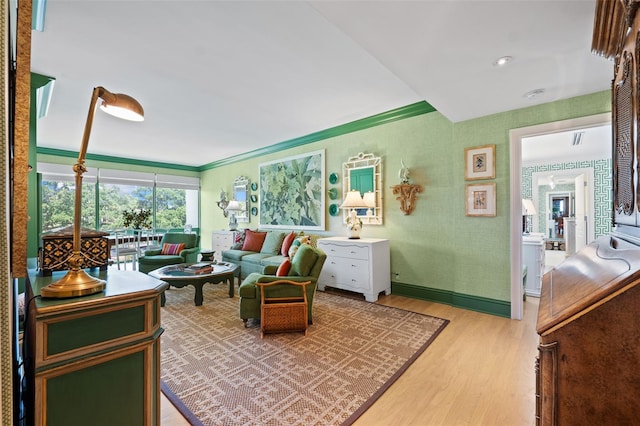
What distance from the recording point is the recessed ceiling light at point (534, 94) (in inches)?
112

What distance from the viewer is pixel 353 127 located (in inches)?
187

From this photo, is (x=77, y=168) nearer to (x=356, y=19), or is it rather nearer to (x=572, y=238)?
(x=356, y=19)

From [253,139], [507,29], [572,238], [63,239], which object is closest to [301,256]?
[63,239]

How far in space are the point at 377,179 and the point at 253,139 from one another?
276cm

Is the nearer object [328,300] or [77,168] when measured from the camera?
[77,168]

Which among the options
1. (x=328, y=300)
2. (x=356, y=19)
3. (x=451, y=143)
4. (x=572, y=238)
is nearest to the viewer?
(x=356, y=19)

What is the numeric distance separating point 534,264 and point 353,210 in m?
2.80

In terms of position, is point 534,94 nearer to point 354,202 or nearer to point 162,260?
point 354,202

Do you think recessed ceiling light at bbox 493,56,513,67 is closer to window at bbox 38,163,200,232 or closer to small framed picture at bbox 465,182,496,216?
small framed picture at bbox 465,182,496,216

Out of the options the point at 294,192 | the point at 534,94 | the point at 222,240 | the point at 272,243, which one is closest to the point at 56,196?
the point at 222,240

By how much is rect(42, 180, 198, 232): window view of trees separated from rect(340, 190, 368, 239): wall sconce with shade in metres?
5.57

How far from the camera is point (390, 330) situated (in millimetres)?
2992

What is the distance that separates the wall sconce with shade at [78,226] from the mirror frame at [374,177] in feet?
11.9

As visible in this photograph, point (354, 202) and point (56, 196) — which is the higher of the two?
point (56, 196)
